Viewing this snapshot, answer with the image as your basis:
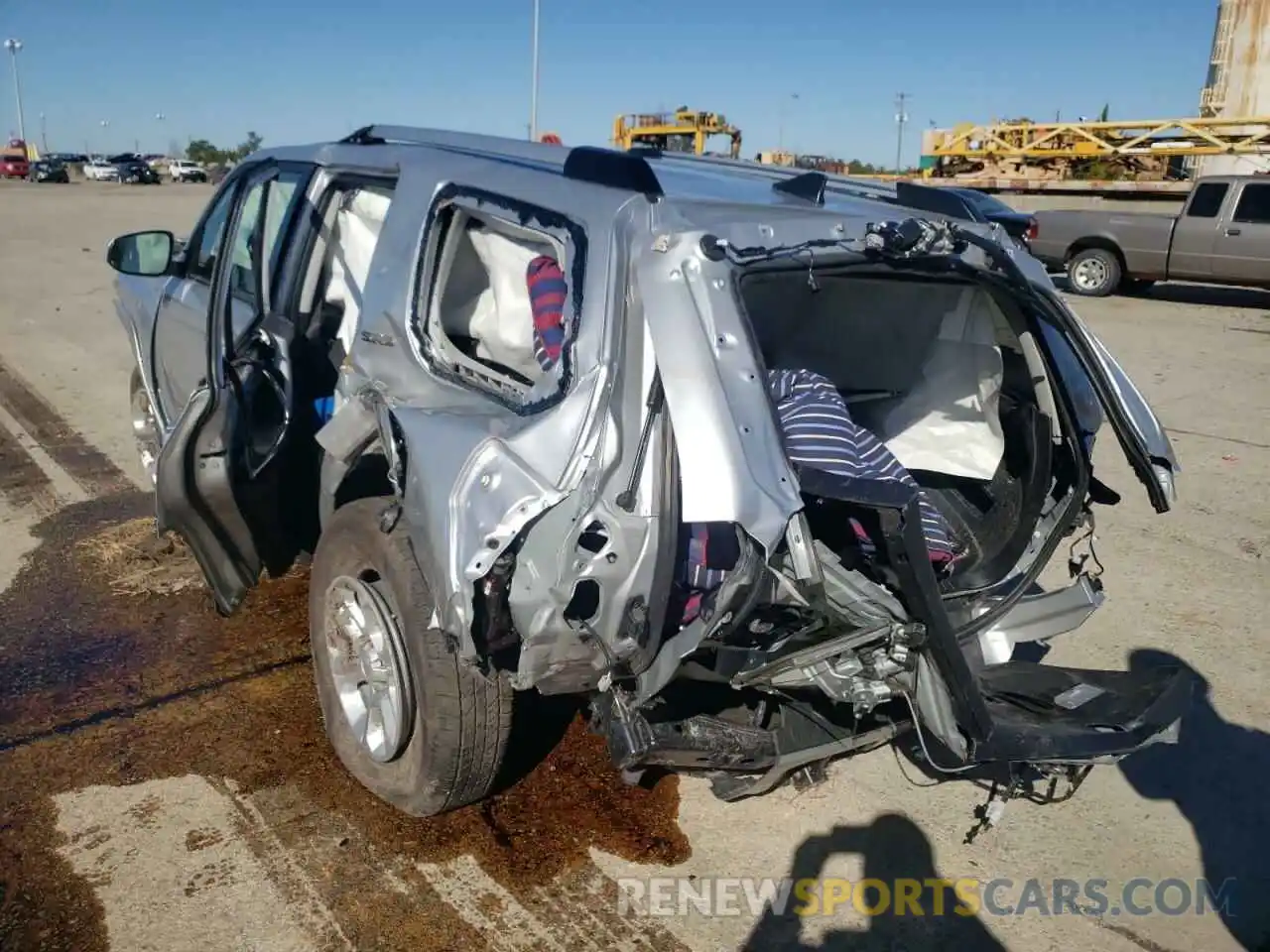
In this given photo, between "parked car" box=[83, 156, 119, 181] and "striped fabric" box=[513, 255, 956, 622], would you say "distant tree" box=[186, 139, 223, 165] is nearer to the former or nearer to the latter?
"parked car" box=[83, 156, 119, 181]

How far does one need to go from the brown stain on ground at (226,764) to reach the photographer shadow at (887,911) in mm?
395

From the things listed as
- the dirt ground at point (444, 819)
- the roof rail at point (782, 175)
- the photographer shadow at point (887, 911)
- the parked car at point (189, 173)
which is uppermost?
the parked car at point (189, 173)

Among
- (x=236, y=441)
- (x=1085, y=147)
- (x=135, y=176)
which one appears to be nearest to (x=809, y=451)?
(x=236, y=441)

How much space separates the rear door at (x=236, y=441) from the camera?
3668 millimetres

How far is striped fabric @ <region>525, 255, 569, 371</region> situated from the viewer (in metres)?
2.80

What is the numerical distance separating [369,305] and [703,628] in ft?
5.19

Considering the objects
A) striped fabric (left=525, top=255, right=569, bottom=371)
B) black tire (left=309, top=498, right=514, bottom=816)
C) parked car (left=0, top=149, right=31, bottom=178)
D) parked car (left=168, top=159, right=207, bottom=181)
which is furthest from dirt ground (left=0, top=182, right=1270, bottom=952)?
parked car (left=0, top=149, right=31, bottom=178)

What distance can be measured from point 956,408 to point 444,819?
7.14ft

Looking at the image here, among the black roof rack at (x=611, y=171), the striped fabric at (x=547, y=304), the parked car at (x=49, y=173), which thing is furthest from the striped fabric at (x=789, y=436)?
the parked car at (x=49, y=173)

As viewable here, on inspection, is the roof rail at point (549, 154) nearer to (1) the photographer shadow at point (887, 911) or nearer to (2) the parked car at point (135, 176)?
(1) the photographer shadow at point (887, 911)

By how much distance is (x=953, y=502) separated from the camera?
3.74 metres

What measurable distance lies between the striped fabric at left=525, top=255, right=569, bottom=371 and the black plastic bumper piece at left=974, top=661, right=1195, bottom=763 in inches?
59.0

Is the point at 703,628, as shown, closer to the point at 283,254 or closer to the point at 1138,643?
the point at 283,254

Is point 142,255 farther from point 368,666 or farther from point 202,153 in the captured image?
point 202,153
